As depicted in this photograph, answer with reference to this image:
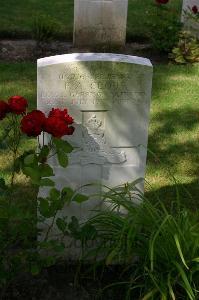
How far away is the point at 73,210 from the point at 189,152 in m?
1.96

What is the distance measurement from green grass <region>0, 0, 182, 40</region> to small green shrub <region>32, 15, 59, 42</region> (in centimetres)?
58

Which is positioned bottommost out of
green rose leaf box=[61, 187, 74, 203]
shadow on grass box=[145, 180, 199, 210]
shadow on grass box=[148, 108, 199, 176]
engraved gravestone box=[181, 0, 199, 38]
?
shadow on grass box=[145, 180, 199, 210]

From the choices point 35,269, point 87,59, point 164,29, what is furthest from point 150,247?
point 164,29

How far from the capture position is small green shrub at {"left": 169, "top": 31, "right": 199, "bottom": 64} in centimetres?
781

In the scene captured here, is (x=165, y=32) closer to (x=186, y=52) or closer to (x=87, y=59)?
(x=186, y=52)

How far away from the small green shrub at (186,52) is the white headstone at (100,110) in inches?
162

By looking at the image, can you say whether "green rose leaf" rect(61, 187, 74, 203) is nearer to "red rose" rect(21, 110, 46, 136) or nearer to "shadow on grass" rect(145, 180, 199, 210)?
"red rose" rect(21, 110, 46, 136)

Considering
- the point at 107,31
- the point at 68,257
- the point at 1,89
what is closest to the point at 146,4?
the point at 107,31

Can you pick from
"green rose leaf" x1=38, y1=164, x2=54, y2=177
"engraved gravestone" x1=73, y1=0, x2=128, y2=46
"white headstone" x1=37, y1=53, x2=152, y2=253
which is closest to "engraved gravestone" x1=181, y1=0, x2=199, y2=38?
"engraved gravestone" x1=73, y1=0, x2=128, y2=46

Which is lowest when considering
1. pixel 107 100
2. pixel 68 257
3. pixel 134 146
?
pixel 68 257

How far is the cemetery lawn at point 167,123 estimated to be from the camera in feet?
16.9

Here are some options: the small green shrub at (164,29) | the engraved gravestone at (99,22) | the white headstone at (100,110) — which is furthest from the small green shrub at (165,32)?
the white headstone at (100,110)

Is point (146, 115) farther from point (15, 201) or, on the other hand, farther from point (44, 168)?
point (15, 201)

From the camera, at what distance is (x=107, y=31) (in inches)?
333
